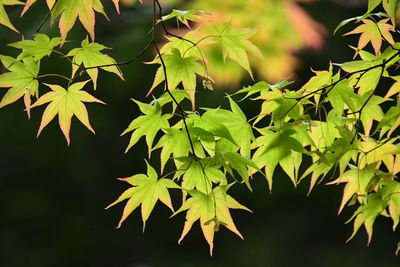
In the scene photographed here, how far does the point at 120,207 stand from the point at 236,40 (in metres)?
3.54

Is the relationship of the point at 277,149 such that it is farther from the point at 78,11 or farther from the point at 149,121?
the point at 78,11

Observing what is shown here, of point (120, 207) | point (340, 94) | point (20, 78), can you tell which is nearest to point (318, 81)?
point (340, 94)

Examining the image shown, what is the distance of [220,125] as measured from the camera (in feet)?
3.23

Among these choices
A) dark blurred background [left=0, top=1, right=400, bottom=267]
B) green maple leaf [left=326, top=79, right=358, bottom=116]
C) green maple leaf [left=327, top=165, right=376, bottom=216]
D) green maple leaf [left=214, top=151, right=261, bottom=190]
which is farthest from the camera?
dark blurred background [left=0, top=1, right=400, bottom=267]

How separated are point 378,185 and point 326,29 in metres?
2.93

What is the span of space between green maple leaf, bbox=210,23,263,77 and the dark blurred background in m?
2.71

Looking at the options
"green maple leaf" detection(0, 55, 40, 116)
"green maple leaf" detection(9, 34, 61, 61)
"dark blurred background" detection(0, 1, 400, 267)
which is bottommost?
"dark blurred background" detection(0, 1, 400, 267)

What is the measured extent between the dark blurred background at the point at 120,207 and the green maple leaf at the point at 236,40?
8.90ft

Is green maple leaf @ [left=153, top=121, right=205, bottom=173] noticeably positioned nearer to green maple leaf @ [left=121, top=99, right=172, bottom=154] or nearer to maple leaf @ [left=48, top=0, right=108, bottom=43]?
green maple leaf @ [left=121, top=99, right=172, bottom=154]

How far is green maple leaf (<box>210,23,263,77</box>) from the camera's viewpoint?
3.49 ft

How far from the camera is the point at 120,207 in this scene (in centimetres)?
449

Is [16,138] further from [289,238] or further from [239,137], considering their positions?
[239,137]

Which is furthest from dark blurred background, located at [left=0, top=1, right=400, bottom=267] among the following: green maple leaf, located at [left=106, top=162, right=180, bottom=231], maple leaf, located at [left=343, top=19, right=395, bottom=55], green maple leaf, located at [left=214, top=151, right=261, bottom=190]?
green maple leaf, located at [left=214, top=151, right=261, bottom=190]

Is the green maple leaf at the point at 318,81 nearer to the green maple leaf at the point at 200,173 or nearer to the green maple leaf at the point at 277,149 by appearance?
the green maple leaf at the point at 277,149
